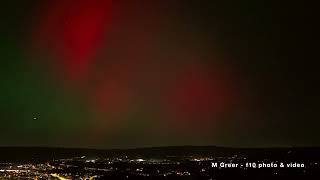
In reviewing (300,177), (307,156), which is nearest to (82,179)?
(300,177)

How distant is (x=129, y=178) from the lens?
52594mm

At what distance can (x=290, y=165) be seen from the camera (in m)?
72.6

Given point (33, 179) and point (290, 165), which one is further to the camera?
point (290, 165)

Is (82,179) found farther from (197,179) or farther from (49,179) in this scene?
(197,179)

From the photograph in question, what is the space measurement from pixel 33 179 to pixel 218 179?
70.5 feet

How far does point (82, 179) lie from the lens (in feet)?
173

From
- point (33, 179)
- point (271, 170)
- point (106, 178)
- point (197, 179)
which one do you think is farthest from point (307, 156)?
point (33, 179)

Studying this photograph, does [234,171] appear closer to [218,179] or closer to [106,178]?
[218,179]

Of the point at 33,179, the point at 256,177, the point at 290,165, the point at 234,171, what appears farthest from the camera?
the point at 290,165

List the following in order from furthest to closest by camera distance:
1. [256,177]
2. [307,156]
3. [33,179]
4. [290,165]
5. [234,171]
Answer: [307,156] → [290,165] → [234,171] → [256,177] → [33,179]

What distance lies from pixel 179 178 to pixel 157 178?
8.42ft

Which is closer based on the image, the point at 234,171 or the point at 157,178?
the point at 157,178

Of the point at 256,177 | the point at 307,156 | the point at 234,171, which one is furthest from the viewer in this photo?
the point at 307,156

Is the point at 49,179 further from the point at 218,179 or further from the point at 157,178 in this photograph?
the point at 218,179
